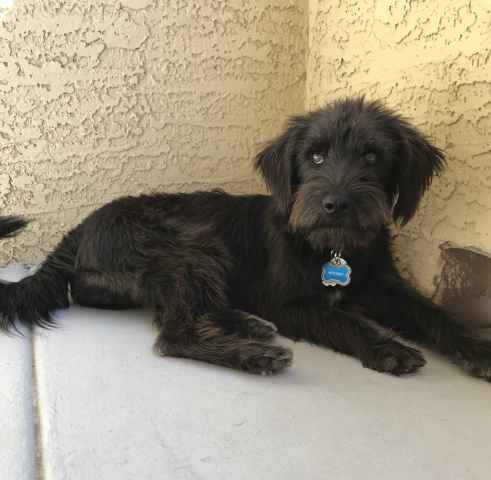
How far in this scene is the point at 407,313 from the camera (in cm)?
231

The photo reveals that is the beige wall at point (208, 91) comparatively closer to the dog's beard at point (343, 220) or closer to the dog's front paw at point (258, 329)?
the dog's beard at point (343, 220)

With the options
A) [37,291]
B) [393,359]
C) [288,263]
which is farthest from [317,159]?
[37,291]

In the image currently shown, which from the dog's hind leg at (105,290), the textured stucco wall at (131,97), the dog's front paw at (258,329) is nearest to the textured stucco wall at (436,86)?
the textured stucco wall at (131,97)

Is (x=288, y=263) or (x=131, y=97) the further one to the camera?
(x=131, y=97)

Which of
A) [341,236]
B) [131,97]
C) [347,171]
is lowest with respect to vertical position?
[341,236]

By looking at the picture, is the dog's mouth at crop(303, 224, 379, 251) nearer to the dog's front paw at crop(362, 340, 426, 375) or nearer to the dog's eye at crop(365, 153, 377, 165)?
the dog's eye at crop(365, 153, 377, 165)

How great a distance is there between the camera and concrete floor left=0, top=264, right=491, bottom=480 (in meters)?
1.37

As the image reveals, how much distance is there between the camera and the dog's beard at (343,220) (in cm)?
202

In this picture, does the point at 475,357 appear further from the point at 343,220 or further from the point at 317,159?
the point at 317,159

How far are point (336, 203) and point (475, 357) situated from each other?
819 mm

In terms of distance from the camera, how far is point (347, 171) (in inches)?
83.2

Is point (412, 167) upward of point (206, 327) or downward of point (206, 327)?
upward

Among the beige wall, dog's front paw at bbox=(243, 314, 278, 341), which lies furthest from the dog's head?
dog's front paw at bbox=(243, 314, 278, 341)

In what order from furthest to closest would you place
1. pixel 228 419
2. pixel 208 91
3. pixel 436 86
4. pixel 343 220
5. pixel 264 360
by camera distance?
1. pixel 208 91
2. pixel 436 86
3. pixel 343 220
4. pixel 264 360
5. pixel 228 419
